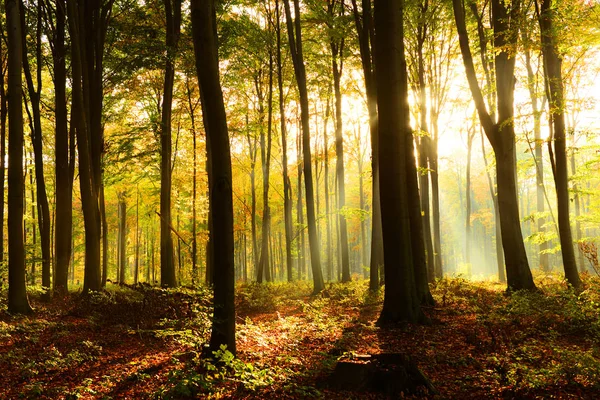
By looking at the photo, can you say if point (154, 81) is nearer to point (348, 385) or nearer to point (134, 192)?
point (134, 192)

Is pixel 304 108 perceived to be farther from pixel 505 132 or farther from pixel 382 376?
pixel 382 376

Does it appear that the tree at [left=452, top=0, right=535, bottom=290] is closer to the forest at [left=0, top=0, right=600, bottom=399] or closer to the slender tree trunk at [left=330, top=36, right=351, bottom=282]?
the forest at [left=0, top=0, right=600, bottom=399]

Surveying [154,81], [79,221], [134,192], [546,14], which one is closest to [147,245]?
[79,221]

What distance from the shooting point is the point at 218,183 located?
214 inches

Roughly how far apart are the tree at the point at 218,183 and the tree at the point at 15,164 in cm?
565

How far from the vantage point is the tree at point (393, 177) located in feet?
26.0

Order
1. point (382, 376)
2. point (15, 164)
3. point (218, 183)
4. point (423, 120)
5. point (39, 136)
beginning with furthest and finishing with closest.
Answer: point (423, 120), point (39, 136), point (15, 164), point (218, 183), point (382, 376)

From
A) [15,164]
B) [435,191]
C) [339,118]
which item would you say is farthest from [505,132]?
[15,164]

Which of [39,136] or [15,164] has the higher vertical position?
[39,136]

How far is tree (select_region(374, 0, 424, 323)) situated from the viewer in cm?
793

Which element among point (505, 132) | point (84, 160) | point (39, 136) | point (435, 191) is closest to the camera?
point (505, 132)

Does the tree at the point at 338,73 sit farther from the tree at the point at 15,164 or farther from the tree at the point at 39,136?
the tree at the point at 39,136

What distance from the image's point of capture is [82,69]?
12.0 metres

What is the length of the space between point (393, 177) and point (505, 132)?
16.5ft
